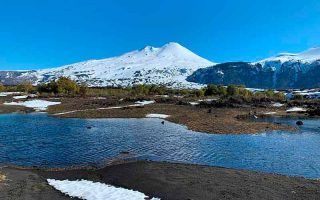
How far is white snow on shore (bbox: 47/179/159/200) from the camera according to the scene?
2769 centimetres

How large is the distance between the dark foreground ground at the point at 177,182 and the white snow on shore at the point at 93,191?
83 centimetres

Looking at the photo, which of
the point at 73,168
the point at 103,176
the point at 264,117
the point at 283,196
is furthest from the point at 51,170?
the point at 264,117

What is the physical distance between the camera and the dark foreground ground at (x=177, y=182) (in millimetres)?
28234

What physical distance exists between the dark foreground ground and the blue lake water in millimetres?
3476

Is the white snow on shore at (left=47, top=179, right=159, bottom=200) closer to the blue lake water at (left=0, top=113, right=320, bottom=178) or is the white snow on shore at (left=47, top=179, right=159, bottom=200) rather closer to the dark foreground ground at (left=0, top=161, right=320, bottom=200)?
the dark foreground ground at (left=0, top=161, right=320, bottom=200)

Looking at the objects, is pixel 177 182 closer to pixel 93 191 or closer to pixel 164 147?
pixel 93 191

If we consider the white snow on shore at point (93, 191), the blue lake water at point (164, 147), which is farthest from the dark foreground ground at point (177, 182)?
the blue lake water at point (164, 147)

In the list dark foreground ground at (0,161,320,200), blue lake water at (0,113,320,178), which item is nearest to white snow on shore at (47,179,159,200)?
dark foreground ground at (0,161,320,200)

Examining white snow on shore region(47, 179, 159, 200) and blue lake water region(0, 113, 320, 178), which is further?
blue lake water region(0, 113, 320, 178)

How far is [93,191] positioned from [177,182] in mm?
6778

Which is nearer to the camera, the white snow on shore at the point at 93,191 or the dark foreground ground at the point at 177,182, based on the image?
the white snow on shore at the point at 93,191

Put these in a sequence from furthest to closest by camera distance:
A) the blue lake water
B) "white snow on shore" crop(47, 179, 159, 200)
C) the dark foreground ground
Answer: the blue lake water → the dark foreground ground → "white snow on shore" crop(47, 179, 159, 200)

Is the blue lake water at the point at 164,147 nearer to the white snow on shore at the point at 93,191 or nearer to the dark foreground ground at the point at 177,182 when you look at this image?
the dark foreground ground at the point at 177,182

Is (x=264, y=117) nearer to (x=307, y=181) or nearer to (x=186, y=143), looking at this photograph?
(x=186, y=143)
